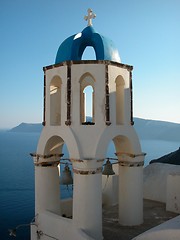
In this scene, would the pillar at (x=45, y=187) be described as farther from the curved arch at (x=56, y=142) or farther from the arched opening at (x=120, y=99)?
the arched opening at (x=120, y=99)

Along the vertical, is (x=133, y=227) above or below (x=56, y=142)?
below

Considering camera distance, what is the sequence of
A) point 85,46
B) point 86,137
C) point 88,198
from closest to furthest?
point 88,198
point 86,137
point 85,46

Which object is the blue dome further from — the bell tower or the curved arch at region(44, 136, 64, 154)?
the curved arch at region(44, 136, 64, 154)

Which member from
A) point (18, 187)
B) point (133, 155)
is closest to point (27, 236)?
point (18, 187)

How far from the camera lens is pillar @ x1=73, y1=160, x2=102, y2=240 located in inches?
361

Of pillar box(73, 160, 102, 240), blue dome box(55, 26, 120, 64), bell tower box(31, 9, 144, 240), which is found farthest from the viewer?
blue dome box(55, 26, 120, 64)

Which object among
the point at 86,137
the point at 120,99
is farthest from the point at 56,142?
the point at 120,99

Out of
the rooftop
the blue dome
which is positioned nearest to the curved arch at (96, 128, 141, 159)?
the blue dome

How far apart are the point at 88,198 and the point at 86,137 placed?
199 cm

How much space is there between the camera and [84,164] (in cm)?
915

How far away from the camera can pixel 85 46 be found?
10.5 metres

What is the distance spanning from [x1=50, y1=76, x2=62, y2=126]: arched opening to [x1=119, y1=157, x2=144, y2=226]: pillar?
3218 mm

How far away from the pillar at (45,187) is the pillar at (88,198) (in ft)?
6.01

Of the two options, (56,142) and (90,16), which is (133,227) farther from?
(90,16)
